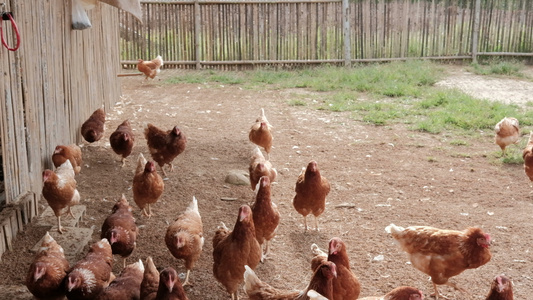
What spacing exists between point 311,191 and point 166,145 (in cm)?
254

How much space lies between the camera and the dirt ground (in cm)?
509

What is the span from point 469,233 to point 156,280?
2586 mm

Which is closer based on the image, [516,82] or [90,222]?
[90,222]

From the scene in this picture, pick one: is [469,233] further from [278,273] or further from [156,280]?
[156,280]

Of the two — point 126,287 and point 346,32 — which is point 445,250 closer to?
point 126,287

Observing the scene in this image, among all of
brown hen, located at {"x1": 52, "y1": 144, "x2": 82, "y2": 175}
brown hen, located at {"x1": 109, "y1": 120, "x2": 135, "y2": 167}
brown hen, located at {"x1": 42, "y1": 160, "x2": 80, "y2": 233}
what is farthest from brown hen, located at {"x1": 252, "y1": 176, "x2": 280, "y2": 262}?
brown hen, located at {"x1": 109, "y1": 120, "x2": 135, "y2": 167}

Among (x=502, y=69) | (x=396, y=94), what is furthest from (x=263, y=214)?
(x=502, y=69)

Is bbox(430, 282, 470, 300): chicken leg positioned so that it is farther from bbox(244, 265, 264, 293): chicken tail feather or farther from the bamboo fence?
the bamboo fence

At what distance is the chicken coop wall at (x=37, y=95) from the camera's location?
5359 mm

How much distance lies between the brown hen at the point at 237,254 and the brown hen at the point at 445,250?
137cm

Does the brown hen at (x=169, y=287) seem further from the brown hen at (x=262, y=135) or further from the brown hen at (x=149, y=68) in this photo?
the brown hen at (x=149, y=68)

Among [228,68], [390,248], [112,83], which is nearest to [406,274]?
[390,248]

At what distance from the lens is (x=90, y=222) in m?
6.01

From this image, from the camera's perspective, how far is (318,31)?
1559 cm
